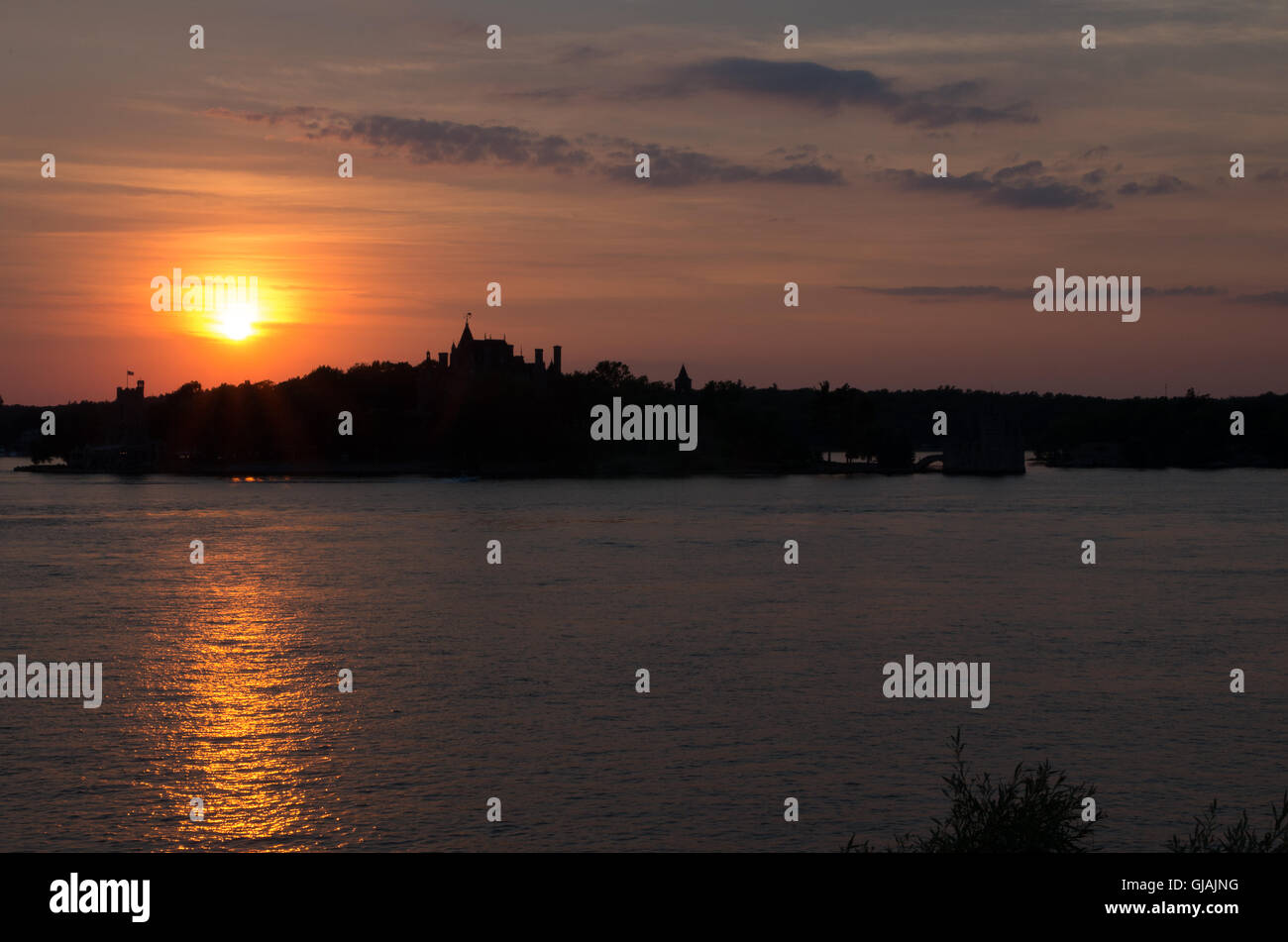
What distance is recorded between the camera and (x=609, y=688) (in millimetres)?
33125

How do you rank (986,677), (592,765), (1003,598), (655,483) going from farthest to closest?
(655,483)
(1003,598)
(986,677)
(592,765)

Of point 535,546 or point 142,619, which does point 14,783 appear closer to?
point 142,619

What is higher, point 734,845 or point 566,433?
point 566,433

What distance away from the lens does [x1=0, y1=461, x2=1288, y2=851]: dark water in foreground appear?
2227 cm

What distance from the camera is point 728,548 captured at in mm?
78375

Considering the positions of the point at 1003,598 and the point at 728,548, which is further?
the point at 728,548

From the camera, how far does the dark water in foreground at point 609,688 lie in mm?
22266

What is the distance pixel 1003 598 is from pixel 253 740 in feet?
114

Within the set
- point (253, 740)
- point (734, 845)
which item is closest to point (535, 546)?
point (253, 740)

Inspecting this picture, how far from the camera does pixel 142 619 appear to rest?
47.5m
